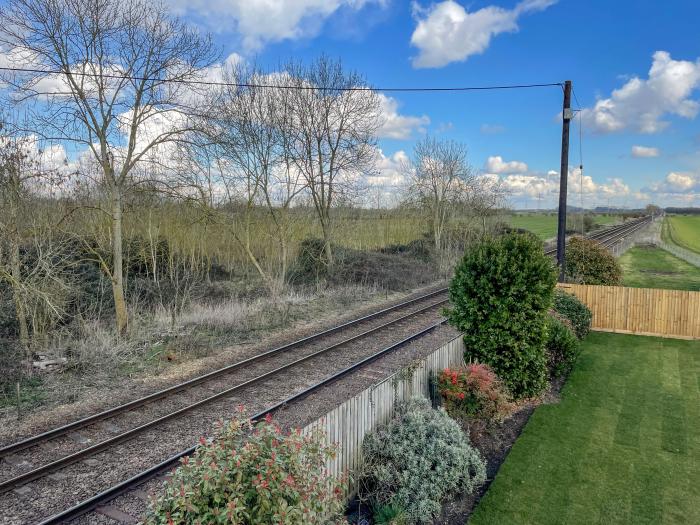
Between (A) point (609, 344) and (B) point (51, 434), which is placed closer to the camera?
(B) point (51, 434)

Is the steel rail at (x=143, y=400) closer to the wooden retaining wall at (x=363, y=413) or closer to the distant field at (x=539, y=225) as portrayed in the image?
the wooden retaining wall at (x=363, y=413)

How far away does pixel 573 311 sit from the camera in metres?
14.4

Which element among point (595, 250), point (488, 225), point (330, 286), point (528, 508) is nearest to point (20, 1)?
point (528, 508)

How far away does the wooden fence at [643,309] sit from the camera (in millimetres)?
14969

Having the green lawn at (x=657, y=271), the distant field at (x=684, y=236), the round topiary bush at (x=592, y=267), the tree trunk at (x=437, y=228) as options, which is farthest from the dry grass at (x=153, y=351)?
the distant field at (x=684, y=236)

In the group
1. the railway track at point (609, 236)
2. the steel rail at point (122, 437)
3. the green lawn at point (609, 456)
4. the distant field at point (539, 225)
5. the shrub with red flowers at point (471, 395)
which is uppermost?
the distant field at point (539, 225)

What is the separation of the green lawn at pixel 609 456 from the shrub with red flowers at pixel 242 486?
3583mm

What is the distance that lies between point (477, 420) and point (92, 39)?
40.1 ft

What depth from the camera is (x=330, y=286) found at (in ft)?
77.6

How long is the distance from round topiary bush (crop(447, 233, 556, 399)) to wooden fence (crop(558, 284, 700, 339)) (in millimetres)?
7195

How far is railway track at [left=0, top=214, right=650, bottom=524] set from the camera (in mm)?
5812

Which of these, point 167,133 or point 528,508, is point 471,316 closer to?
point 528,508

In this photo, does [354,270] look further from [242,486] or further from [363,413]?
[242,486]

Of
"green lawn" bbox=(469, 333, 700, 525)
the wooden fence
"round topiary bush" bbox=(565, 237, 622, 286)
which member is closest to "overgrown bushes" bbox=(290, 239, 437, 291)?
"round topiary bush" bbox=(565, 237, 622, 286)
